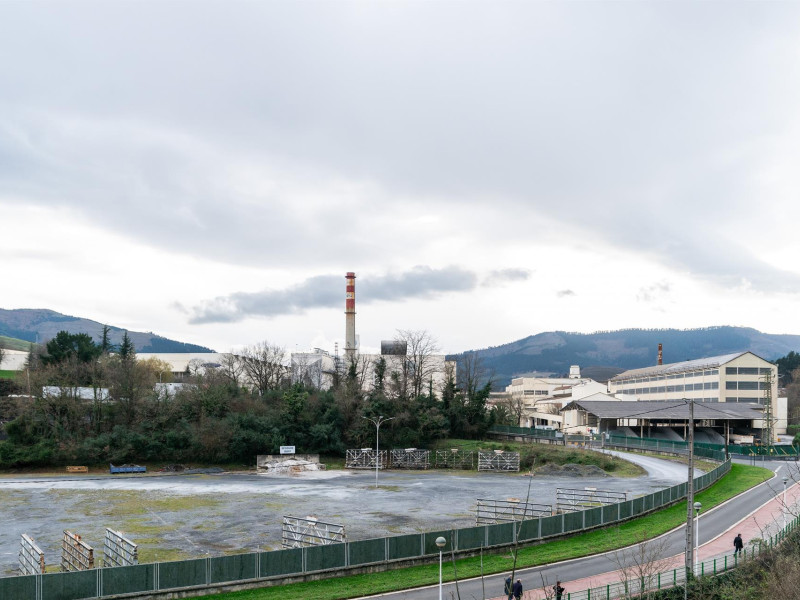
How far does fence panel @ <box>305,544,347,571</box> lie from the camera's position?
31266mm

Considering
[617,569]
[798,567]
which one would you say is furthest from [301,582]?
[798,567]

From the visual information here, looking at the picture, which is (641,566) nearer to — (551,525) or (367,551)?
(551,525)

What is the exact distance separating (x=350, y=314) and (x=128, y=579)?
10075 centimetres

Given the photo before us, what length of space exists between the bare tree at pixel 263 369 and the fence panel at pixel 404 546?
7051cm

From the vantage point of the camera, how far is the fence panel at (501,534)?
35.9 meters

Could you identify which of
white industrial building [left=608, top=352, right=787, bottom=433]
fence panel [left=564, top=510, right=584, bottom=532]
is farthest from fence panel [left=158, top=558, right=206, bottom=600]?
white industrial building [left=608, top=352, right=787, bottom=433]

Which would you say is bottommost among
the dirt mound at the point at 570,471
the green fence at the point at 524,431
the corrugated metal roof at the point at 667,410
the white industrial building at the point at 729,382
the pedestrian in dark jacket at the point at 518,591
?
the dirt mound at the point at 570,471

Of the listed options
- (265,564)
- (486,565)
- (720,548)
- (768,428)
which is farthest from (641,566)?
(768,428)

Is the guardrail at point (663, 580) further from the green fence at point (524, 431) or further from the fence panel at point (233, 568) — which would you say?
the green fence at point (524, 431)

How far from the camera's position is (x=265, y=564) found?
99.6ft

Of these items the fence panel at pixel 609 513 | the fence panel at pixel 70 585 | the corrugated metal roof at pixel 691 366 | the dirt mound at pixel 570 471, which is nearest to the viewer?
the fence panel at pixel 70 585

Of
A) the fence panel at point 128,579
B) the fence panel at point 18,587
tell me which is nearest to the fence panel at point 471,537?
the fence panel at point 128,579

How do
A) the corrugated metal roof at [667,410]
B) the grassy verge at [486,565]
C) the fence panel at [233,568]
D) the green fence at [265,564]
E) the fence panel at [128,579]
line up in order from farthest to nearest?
the corrugated metal roof at [667,410], the grassy verge at [486,565], the fence panel at [233,568], the fence panel at [128,579], the green fence at [265,564]

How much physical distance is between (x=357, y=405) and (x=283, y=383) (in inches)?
696
